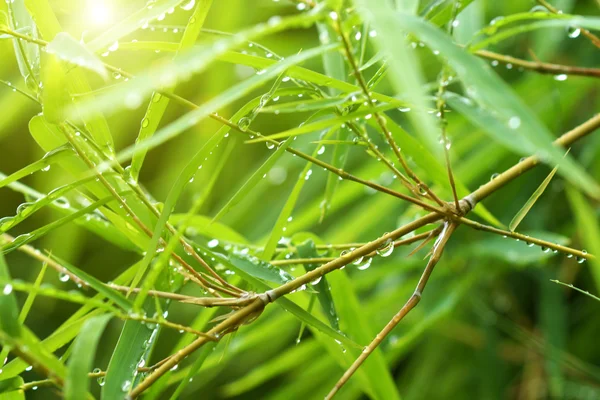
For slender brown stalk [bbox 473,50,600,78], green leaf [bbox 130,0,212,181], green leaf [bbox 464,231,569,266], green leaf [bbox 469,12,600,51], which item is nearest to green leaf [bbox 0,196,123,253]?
green leaf [bbox 130,0,212,181]

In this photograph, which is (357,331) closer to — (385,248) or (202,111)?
(385,248)

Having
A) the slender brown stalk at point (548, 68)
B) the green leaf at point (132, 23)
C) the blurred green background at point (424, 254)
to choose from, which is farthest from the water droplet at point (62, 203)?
the slender brown stalk at point (548, 68)

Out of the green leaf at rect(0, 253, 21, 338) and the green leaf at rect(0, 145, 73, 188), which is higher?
the green leaf at rect(0, 145, 73, 188)

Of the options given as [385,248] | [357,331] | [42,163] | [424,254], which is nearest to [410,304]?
[385,248]

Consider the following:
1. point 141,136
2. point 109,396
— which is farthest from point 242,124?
point 109,396

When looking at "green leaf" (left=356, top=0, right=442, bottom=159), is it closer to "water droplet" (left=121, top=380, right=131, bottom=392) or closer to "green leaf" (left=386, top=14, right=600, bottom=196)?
"green leaf" (left=386, top=14, right=600, bottom=196)
